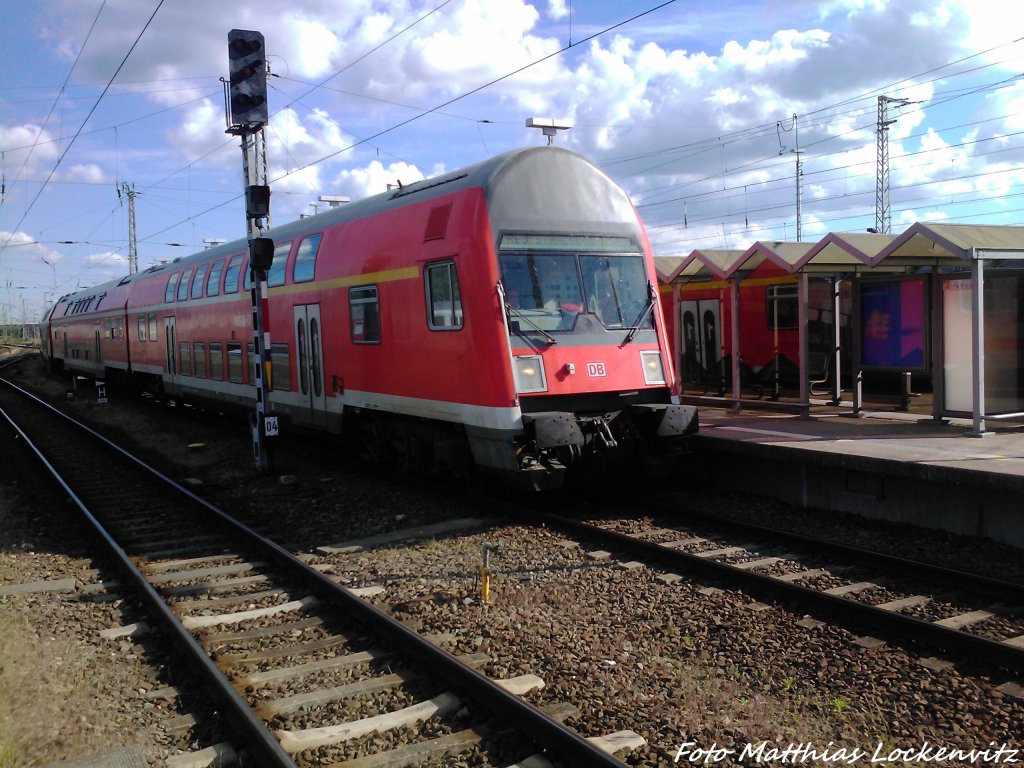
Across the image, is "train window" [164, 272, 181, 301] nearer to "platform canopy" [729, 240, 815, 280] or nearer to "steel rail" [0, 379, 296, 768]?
"steel rail" [0, 379, 296, 768]

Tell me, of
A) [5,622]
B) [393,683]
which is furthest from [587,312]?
[5,622]

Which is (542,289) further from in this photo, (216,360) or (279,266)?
(216,360)

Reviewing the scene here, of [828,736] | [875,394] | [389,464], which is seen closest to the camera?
[828,736]

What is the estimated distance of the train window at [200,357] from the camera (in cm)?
1755

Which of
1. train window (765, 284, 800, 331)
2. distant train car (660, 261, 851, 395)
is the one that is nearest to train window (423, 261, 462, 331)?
distant train car (660, 261, 851, 395)

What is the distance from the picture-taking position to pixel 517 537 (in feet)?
27.6

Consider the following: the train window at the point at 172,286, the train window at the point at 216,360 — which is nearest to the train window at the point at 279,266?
the train window at the point at 216,360

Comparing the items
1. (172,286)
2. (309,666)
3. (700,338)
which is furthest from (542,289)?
(172,286)

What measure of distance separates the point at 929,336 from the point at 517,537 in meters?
9.42

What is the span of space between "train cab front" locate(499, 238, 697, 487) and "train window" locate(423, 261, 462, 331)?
0.57 m

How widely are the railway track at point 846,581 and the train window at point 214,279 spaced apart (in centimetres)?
1016

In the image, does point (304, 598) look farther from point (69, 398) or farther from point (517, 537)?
point (69, 398)

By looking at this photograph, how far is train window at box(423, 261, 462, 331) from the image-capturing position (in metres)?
9.05

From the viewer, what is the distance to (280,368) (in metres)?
13.6
